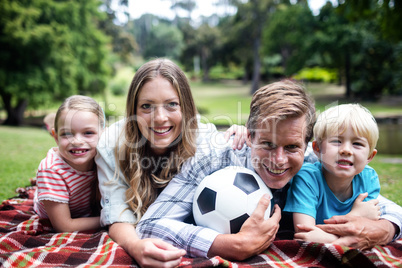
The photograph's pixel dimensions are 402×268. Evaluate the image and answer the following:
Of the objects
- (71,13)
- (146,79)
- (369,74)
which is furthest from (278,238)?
(369,74)

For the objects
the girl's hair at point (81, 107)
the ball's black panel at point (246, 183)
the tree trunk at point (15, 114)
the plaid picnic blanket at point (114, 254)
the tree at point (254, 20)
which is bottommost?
the tree trunk at point (15, 114)

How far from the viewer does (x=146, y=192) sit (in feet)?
8.93

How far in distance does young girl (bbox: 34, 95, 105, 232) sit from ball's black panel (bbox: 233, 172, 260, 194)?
50.1 inches

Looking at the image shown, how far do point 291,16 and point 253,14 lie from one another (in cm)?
519

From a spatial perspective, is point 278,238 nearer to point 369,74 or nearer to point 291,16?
point 369,74

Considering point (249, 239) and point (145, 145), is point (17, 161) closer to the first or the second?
point (145, 145)

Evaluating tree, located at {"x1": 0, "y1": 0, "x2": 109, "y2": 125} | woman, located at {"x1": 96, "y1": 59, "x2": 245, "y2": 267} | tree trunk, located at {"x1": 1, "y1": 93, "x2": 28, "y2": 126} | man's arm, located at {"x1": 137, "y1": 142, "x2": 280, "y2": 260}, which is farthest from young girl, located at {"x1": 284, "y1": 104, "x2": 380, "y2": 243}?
tree trunk, located at {"x1": 1, "y1": 93, "x2": 28, "y2": 126}

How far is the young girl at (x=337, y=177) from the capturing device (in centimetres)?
233

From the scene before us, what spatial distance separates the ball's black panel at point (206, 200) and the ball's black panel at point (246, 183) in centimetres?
19

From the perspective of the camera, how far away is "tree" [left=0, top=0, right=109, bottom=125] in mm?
13664

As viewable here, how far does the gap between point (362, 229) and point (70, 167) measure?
2344mm

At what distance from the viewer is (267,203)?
2260mm

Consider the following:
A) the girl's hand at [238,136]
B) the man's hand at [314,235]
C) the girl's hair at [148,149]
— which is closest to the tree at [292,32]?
the girl's hand at [238,136]

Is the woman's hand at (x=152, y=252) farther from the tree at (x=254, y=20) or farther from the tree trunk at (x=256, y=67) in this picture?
the tree trunk at (x=256, y=67)
